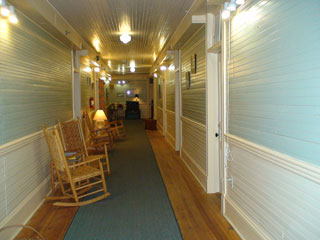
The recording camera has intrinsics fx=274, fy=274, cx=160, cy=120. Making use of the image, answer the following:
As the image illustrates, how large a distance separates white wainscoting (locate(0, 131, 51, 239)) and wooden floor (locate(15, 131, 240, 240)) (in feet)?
0.60

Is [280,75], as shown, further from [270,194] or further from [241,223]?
[241,223]

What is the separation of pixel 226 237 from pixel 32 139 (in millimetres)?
2687

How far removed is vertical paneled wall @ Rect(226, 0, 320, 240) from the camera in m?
1.68

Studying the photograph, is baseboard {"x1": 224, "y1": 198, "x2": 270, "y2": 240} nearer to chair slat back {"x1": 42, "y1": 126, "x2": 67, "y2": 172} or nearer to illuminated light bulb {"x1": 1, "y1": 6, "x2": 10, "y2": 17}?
chair slat back {"x1": 42, "y1": 126, "x2": 67, "y2": 172}

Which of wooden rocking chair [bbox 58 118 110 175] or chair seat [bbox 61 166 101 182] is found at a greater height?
wooden rocking chair [bbox 58 118 110 175]

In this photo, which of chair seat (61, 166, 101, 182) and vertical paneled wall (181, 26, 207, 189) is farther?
vertical paneled wall (181, 26, 207, 189)

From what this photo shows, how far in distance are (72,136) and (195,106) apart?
7.43 ft

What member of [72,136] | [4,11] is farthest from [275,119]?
[72,136]

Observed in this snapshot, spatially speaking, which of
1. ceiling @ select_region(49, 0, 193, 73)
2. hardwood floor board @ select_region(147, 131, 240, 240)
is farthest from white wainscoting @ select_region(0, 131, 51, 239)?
ceiling @ select_region(49, 0, 193, 73)

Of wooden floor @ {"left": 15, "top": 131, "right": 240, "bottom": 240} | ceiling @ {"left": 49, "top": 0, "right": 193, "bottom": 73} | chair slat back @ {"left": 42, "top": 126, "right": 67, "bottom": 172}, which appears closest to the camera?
wooden floor @ {"left": 15, "top": 131, "right": 240, "bottom": 240}

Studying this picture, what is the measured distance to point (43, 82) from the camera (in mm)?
4148

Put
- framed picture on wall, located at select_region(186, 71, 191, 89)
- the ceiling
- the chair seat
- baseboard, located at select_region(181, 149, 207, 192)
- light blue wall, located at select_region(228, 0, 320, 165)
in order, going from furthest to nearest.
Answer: framed picture on wall, located at select_region(186, 71, 191, 89), baseboard, located at select_region(181, 149, 207, 192), the ceiling, the chair seat, light blue wall, located at select_region(228, 0, 320, 165)

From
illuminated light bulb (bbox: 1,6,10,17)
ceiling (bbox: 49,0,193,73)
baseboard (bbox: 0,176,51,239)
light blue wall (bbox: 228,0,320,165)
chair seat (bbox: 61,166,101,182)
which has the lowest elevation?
baseboard (bbox: 0,176,51,239)

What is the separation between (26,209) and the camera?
327cm
